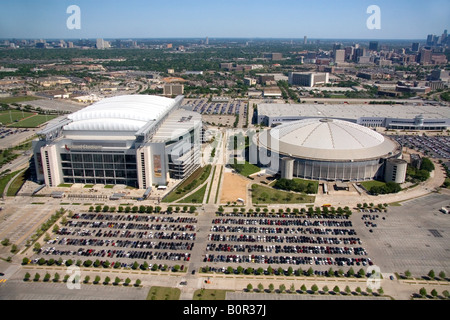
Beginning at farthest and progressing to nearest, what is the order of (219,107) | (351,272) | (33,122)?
(219,107)
(33,122)
(351,272)

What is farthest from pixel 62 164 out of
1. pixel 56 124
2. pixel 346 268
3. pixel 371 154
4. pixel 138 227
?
pixel 371 154

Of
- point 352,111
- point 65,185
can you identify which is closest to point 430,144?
point 352,111

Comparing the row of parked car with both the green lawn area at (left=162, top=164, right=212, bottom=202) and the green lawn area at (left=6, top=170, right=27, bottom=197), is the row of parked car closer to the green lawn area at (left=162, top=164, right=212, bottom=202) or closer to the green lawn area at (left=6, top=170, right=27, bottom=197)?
the green lawn area at (left=162, top=164, right=212, bottom=202)

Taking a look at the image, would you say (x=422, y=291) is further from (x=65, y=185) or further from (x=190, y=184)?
(x=65, y=185)

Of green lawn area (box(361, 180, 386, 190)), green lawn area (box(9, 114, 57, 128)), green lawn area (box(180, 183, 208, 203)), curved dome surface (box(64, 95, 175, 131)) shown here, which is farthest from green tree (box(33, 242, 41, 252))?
green lawn area (box(9, 114, 57, 128))

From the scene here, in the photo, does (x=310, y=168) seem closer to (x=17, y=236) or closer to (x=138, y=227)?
(x=138, y=227)
